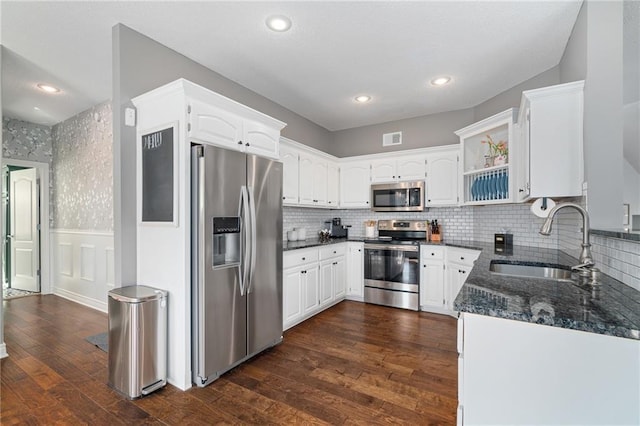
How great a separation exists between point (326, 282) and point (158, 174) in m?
2.48

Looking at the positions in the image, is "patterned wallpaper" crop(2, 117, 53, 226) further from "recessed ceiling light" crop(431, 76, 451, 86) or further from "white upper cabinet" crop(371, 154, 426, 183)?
"recessed ceiling light" crop(431, 76, 451, 86)

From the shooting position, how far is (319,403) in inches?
81.0

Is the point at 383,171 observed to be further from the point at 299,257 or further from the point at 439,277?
the point at 299,257

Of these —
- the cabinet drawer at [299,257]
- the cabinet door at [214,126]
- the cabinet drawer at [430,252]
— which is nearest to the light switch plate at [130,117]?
the cabinet door at [214,126]

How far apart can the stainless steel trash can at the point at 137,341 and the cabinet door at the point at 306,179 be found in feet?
7.38

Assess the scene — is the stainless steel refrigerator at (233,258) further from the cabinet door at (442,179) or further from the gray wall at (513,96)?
the gray wall at (513,96)

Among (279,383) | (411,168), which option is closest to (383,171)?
(411,168)

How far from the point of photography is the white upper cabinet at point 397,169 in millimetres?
4344

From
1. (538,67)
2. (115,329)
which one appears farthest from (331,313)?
(538,67)

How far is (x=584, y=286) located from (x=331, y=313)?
2910mm

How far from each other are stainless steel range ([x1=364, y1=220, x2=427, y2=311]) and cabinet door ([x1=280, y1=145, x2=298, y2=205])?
131 cm

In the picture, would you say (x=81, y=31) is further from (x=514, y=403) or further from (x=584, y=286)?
(x=584, y=286)

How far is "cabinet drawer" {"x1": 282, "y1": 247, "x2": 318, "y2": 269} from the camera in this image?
130 inches

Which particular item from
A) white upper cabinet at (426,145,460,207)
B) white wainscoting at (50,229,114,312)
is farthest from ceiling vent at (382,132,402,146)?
white wainscoting at (50,229,114,312)
